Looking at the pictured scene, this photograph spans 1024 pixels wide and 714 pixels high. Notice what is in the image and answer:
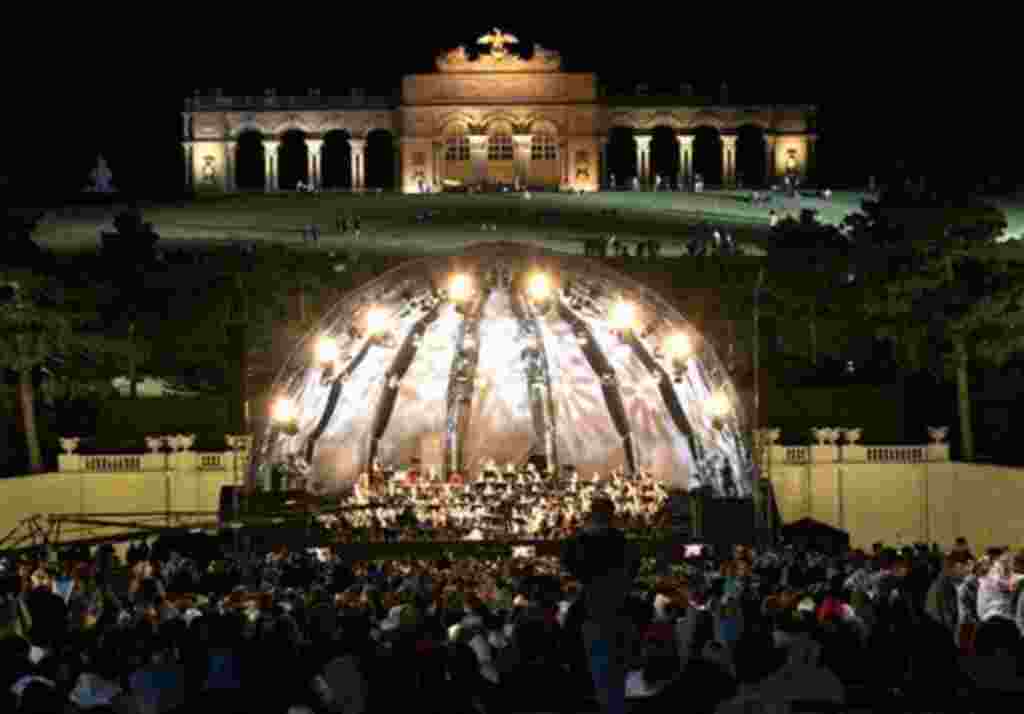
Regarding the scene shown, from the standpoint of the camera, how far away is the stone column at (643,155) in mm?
114688

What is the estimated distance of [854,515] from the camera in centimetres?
4666

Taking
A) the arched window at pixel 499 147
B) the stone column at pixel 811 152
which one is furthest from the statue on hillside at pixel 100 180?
the stone column at pixel 811 152

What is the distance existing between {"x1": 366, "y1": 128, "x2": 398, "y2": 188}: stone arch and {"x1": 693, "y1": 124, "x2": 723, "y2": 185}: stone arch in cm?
1288

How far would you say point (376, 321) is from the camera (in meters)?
39.1

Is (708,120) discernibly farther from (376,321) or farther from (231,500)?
(231,500)

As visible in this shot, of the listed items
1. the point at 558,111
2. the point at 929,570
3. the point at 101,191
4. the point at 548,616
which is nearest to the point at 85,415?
the point at 929,570

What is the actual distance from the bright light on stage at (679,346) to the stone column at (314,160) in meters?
77.3

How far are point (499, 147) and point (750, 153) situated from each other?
11821 mm

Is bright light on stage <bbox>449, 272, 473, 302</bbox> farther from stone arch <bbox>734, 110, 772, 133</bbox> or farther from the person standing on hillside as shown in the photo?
stone arch <bbox>734, 110, 772, 133</bbox>

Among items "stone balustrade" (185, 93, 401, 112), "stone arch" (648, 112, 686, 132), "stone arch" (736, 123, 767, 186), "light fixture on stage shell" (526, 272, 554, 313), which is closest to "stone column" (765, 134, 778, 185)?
"stone arch" (736, 123, 767, 186)

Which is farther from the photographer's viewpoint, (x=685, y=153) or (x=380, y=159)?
(x=380, y=159)

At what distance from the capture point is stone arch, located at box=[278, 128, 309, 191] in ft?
397

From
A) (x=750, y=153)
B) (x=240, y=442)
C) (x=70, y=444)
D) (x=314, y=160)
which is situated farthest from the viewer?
(x=750, y=153)

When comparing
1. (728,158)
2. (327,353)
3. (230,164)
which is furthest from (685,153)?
(327,353)
